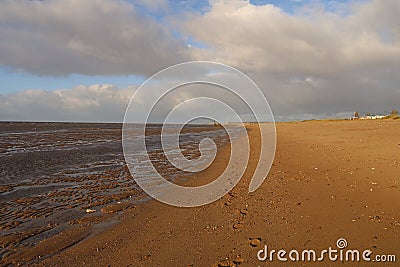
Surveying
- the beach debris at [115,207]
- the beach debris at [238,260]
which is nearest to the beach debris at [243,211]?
the beach debris at [238,260]

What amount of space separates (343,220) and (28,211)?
7718 millimetres

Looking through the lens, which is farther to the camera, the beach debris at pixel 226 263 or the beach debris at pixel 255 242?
the beach debris at pixel 255 242

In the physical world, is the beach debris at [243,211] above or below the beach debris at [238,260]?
above

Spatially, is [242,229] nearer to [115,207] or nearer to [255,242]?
[255,242]

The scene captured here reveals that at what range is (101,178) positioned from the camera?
1117 cm

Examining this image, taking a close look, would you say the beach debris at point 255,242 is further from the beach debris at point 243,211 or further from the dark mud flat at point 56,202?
the dark mud flat at point 56,202

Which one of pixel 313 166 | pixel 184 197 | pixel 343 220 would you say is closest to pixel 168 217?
pixel 184 197

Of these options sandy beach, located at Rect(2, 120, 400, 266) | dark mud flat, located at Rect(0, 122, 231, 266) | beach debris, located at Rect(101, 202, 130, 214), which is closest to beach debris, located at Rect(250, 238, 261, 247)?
sandy beach, located at Rect(2, 120, 400, 266)

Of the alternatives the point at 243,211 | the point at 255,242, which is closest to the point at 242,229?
the point at 255,242

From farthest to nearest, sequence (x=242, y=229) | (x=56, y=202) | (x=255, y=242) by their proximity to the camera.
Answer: (x=56, y=202), (x=242, y=229), (x=255, y=242)

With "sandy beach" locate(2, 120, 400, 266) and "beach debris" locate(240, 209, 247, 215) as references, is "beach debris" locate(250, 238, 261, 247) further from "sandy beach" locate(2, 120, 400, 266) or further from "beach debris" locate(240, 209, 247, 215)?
"beach debris" locate(240, 209, 247, 215)

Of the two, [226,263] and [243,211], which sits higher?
[243,211]

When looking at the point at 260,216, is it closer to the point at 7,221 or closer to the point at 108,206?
the point at 108,206

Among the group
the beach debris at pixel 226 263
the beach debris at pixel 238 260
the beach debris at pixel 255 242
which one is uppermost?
the beach debris at pixel 255 242
